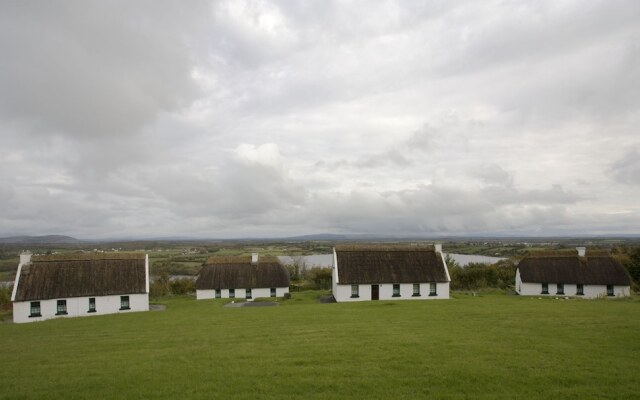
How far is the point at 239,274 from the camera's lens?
134 ft

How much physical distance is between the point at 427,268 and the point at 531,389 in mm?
27670

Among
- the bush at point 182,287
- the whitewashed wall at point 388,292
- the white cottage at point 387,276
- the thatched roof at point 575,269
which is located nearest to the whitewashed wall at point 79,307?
the bush at point 182,287

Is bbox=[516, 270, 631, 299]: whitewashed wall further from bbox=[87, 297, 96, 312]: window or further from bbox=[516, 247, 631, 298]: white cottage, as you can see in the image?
bbox=[87, 297, 96, 312]: window

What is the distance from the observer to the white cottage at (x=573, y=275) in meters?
38.2

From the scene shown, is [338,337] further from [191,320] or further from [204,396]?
[191,320]

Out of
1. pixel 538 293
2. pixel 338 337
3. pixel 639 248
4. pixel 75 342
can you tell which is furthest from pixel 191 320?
→ pixel 639 248

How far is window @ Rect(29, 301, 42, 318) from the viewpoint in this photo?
30.4 meters

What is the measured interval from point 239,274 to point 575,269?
109ft

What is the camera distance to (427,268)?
119 feet

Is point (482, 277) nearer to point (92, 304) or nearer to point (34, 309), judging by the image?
point (92, 304)

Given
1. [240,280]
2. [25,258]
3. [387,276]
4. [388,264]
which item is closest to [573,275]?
[388,264]

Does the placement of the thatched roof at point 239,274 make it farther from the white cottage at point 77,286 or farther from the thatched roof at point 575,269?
the thatched roof at point 575,269

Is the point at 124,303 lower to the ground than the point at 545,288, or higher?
higher

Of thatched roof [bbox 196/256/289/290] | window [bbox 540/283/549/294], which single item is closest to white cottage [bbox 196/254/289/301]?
thatched roof [bbox 196/256/289/290]
